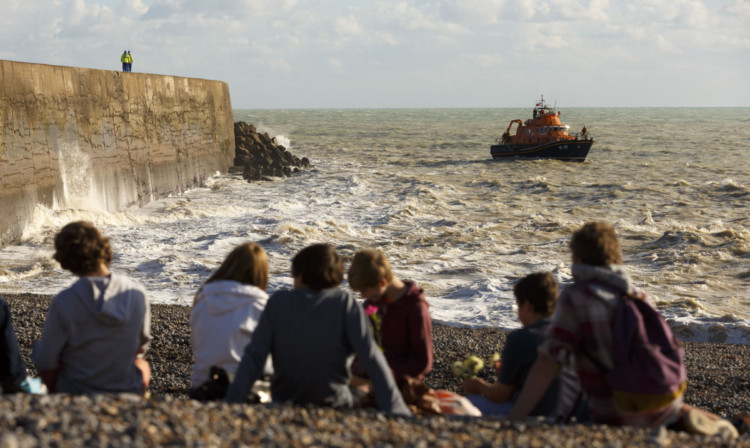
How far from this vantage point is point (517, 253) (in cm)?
1393

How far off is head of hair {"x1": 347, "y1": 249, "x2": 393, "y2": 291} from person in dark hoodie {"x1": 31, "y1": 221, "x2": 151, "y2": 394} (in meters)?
1.06

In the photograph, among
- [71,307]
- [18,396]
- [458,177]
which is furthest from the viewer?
[458,177]

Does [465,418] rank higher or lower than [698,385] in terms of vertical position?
higher

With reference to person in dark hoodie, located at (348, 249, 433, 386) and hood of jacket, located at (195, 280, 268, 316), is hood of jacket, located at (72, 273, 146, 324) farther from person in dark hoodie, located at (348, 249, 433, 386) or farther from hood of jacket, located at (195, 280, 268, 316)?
person in dark hoodie, located at (348, 249, 433, 386)

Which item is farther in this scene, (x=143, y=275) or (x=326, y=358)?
(x=143, y=275)

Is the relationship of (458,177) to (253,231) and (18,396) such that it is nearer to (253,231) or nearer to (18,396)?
(253,231)

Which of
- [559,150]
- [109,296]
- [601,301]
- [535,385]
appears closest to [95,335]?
[109,296]

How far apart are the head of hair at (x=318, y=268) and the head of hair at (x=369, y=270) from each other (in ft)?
1.25

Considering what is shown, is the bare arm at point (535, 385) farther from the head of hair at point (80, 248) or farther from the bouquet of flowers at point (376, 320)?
the head of hair at point (80, 248)

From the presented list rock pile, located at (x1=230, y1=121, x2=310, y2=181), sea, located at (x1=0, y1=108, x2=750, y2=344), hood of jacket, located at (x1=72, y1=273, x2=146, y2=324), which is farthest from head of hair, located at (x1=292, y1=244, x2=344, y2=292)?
rock pile, located at (x1=230, y1=121, x2=310, y2=181)

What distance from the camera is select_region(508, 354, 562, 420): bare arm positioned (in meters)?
3.42

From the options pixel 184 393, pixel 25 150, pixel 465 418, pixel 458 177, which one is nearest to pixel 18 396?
pixel 465 418

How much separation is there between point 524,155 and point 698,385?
1266 inches

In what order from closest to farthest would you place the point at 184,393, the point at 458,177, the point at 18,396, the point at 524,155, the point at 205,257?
the point at 18,396 → the point at 184,393 → the point at 205,257 → the point at 458,177 → the point at 524,155
